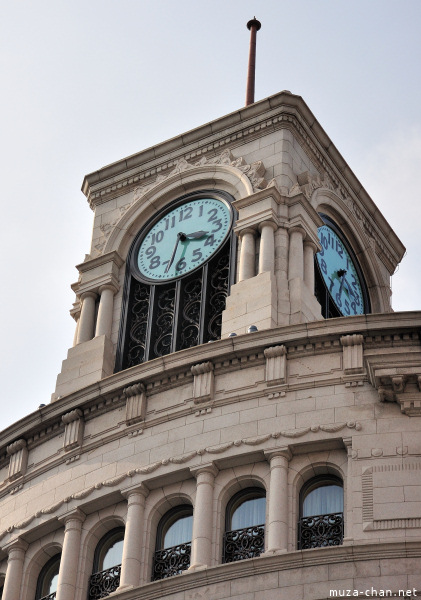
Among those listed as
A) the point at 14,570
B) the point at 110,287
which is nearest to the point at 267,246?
the point at 110,287

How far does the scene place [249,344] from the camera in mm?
34875

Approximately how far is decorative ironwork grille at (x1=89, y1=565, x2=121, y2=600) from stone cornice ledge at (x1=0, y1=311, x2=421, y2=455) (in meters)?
4.15

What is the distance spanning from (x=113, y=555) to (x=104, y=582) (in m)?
0.75

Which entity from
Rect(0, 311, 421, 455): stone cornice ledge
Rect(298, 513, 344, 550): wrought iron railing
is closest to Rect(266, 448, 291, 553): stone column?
Rect(298, 513, 344, 550): wrought iron railing

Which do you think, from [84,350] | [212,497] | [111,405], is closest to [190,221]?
[84,350]

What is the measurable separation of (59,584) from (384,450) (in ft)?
24.1

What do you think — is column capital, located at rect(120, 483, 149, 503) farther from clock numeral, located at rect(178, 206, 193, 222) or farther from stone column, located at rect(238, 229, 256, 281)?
clock numeral, located at rect(178, 206, 193, 222)

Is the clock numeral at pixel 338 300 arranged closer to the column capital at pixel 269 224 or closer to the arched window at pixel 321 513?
the column capital at pixel 269 224

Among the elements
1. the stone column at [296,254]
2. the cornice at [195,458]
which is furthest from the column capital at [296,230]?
the cornice at [195,458]

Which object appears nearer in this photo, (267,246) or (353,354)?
(353,354)

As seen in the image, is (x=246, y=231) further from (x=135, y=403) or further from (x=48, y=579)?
(x=48, y=579)

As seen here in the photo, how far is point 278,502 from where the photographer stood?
106 ft

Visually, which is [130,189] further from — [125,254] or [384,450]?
[384,450]

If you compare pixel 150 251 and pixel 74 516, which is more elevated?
pixel 150 251
